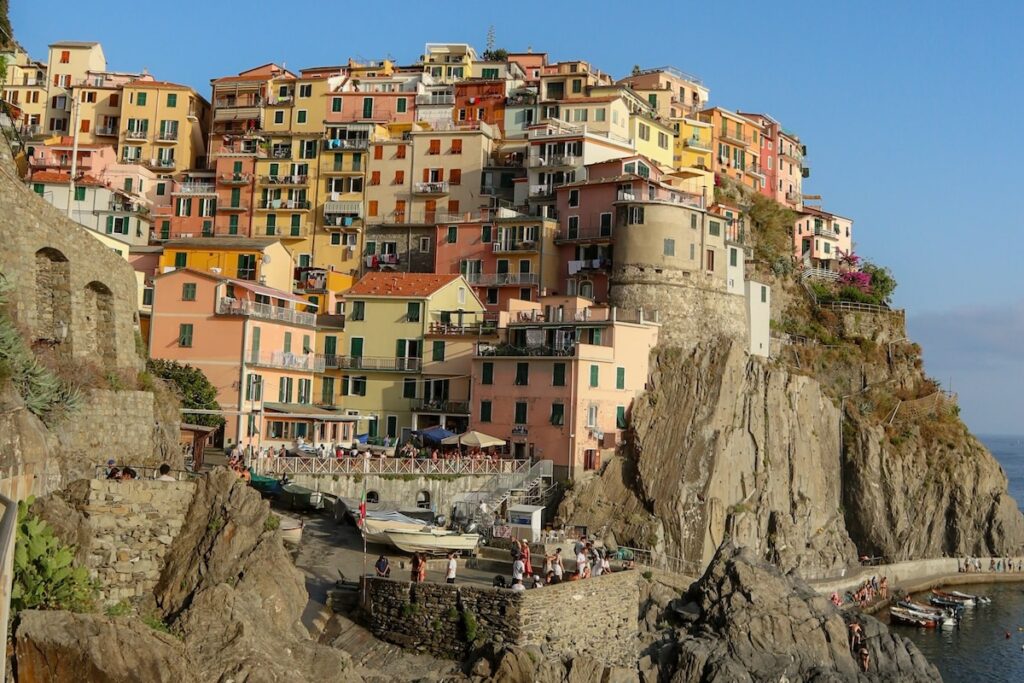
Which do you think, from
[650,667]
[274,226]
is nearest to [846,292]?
[274,226]

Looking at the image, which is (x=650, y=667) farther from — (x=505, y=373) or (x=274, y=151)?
(x=274, y=151)

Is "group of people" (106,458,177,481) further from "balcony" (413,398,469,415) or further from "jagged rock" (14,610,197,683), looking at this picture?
"balcony" (413,398,469,415)

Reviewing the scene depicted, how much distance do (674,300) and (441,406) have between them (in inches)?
546

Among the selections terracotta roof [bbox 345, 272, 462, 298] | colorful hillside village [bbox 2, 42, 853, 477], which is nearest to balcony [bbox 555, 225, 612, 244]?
colorful hillside village [bbox 2, 42, 853, 477]

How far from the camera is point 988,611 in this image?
63.9m

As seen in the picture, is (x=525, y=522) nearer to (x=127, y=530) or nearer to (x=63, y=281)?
(x=63, y=281)

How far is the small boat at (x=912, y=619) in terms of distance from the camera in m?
59.2

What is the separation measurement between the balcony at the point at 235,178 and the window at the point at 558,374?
3333 centimetres

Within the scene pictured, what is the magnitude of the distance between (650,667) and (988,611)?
120 ft

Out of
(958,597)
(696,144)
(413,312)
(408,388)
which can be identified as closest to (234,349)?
A: (408,388)

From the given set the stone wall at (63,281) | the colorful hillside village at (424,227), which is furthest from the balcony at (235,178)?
the stone wall at (63,281)

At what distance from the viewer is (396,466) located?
48000mm

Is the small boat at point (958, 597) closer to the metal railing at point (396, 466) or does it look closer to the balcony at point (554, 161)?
the metal railing at point (396, 466)

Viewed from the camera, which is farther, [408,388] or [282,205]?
[282,205]
